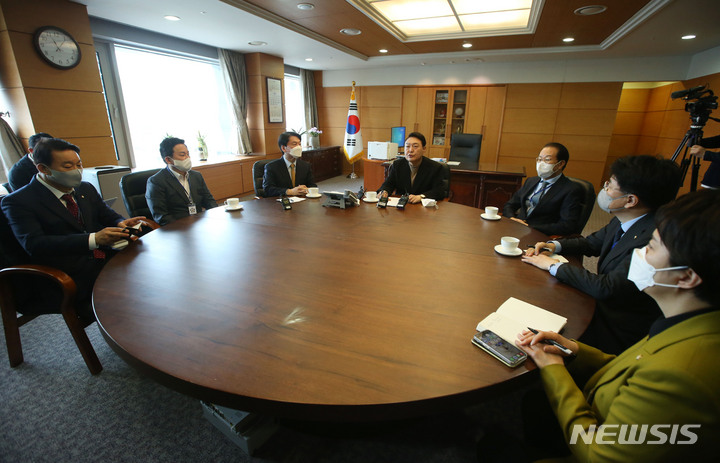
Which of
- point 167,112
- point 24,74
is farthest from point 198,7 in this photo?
point 167,112

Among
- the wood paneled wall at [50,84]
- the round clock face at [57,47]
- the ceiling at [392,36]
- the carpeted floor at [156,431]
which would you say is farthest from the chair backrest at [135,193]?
the ceiling at [392,36]

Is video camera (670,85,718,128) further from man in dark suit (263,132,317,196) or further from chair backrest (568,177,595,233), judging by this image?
man in dark suit (263,132,317,196)

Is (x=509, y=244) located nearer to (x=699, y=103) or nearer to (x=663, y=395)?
(x=663, y=395)

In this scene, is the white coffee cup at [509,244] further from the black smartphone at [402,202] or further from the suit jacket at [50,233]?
the suit jacket at [50,233]

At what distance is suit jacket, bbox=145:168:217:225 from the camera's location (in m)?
2.45

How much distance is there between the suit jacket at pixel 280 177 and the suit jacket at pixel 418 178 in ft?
2.69

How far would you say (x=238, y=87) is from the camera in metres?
5.71

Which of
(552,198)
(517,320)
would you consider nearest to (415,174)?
(552,198)

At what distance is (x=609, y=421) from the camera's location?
2.32 feet

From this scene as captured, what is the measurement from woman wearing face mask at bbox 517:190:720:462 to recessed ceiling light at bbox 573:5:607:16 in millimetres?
3924

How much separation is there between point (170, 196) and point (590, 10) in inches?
186

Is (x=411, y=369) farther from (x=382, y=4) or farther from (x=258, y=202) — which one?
(x=382, y=4)

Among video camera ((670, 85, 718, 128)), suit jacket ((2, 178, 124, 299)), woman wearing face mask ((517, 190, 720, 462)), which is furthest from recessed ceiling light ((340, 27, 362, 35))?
woman wearing face mask ((517, 190, 720, 462))

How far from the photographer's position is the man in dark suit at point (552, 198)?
221 cm
